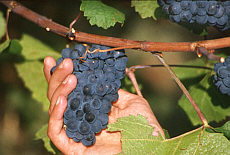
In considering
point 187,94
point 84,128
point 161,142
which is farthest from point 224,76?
point 84,128

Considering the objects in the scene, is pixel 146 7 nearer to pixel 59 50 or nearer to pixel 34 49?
pixel 59 50

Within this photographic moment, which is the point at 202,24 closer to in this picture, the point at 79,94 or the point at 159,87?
the point at 79,94

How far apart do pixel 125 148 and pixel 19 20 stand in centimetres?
133

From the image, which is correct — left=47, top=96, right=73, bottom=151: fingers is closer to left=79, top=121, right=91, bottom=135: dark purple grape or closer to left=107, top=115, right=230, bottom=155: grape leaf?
left=79, top=121, right=91, bottom=135: dark purple grape

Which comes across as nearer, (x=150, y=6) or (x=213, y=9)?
(x=213, y=9)

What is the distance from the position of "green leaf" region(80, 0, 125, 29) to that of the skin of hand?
0.77ft

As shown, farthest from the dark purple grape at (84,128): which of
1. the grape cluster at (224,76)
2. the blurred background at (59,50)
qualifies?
the blurred background at (59,50)

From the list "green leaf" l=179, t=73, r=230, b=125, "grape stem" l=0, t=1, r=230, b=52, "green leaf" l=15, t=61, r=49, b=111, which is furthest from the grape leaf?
"green leaf" l=15, t=61, r=49, b=111

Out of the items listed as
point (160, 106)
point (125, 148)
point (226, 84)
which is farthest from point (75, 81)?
point (160, 106)

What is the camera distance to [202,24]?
140 centimetres

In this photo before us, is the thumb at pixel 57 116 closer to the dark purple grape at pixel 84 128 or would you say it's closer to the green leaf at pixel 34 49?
the dark purple grape at pixel 84 128

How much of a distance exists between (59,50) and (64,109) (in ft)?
2.63

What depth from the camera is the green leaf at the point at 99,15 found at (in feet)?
4.07

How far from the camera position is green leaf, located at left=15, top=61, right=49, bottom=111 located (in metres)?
1.94
